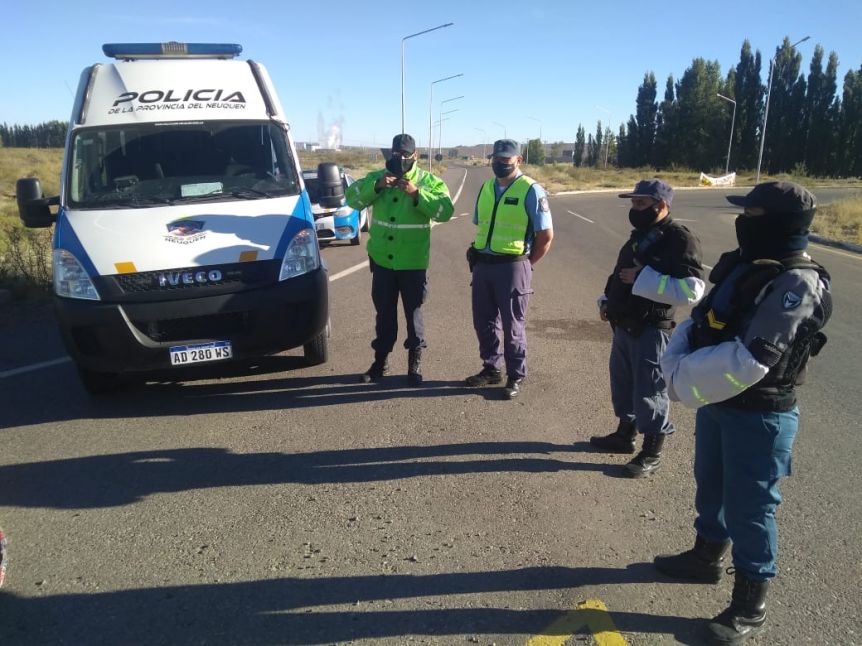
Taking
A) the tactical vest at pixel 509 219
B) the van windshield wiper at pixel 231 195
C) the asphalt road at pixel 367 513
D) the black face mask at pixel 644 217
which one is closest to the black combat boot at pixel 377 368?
the asphalt road at pixel 367 513

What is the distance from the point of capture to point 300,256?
530 cm

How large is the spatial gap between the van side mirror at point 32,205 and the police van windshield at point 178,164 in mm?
504

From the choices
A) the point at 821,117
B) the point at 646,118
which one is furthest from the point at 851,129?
the point at 646,118

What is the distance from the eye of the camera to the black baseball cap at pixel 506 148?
499 centimetres

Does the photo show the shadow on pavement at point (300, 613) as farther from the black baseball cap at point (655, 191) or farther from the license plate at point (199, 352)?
the license plate at point (199, 352)

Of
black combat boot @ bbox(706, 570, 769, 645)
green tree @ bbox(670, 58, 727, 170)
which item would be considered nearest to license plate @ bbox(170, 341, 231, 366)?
black combat boot @ bbox(706, 570, 769, 645)

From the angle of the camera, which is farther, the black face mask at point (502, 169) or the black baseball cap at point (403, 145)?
the black baseball cap at point (403, 145)

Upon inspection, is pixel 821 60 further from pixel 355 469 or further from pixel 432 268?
pixel 355 469

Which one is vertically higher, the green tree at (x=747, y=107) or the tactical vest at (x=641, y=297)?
the green tree at (x=747, y=107)

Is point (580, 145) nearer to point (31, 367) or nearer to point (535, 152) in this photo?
point (535, 152)

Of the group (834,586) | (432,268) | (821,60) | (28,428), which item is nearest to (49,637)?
(28,428)

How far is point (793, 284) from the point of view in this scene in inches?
92.5

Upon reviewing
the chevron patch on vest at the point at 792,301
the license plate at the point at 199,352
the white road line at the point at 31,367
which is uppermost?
the chevron patch on vest at the point at 792,301

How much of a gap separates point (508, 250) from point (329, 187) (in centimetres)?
→ 225
